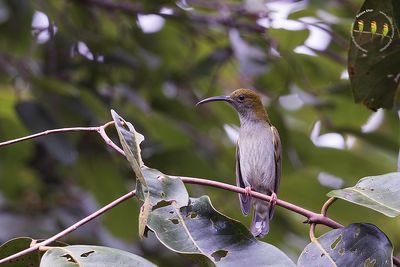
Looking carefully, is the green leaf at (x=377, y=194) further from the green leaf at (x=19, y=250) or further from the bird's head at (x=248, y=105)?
the bird's head at (x=248, y=105)

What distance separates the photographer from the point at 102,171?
4.92 m

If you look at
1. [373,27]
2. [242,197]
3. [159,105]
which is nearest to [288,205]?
[373,27]

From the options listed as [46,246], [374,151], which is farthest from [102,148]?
[46,246]

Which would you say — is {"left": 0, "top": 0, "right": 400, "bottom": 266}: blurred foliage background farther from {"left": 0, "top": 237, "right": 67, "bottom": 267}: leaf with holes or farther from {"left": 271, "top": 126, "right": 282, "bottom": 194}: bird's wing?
{"left": 0, "top": 237, "right": 67, "bottom": 267}: leaf with holes

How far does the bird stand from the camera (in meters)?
4.12

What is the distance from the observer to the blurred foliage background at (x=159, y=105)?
15.6 ft

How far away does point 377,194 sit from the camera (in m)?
2.33

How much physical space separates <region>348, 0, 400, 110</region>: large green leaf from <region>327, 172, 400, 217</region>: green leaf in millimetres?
644

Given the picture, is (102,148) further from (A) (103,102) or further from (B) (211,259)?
(B) (211,259)

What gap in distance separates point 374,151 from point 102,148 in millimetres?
2327

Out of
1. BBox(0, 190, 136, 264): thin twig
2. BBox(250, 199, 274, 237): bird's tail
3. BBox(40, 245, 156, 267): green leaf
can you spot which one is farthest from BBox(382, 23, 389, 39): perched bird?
BBox(250, 199, 274, 237): bird's tail

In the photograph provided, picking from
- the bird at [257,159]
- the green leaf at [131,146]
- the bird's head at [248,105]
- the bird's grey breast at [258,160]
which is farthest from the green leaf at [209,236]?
the bird's head at [248,105]

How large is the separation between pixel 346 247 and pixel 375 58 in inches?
39.6

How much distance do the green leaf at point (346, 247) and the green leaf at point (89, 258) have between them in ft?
1.63
